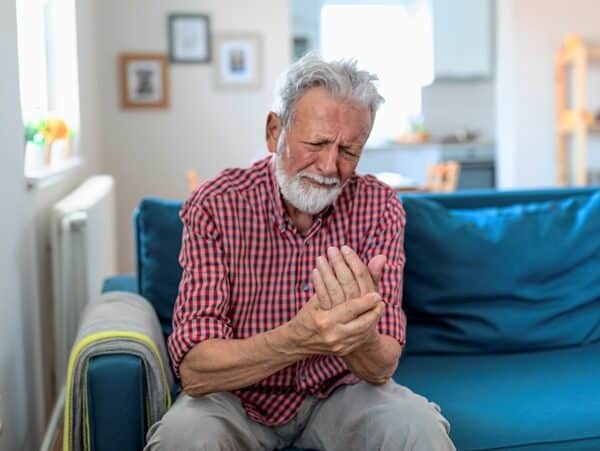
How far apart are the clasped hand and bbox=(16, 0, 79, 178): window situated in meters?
2.03

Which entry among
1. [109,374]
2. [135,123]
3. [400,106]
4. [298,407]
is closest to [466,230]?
[298,407]

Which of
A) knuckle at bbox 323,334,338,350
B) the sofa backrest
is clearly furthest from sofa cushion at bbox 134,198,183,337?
knuckle at bbox 323,334,338,350

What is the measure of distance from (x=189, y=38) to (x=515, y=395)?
421cm

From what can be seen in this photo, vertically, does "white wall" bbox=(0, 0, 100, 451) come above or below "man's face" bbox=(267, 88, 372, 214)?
below

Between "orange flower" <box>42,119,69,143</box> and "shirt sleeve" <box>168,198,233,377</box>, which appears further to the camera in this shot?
"orange flower" <box>42,119,69,143</box>

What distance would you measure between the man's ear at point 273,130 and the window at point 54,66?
5.40ft

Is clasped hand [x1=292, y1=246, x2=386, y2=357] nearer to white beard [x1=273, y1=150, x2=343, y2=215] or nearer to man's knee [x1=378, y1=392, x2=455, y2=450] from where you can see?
man's knee [x1=378, y1=392, x2=455, y2=450]

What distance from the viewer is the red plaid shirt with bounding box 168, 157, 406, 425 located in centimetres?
163

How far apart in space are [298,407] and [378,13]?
7.09 m

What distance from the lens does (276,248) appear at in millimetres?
1745

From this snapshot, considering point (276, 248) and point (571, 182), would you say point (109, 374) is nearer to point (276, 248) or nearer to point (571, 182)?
point (276, 248)

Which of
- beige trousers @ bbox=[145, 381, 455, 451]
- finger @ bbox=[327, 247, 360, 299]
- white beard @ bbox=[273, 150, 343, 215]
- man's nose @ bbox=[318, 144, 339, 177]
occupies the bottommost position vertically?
beige trousers @ bbox=[145, 381, 455, 451]

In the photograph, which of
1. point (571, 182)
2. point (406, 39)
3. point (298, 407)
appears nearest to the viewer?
point (298, 407)

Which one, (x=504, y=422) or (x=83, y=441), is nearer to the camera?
(x=83, y=441)
